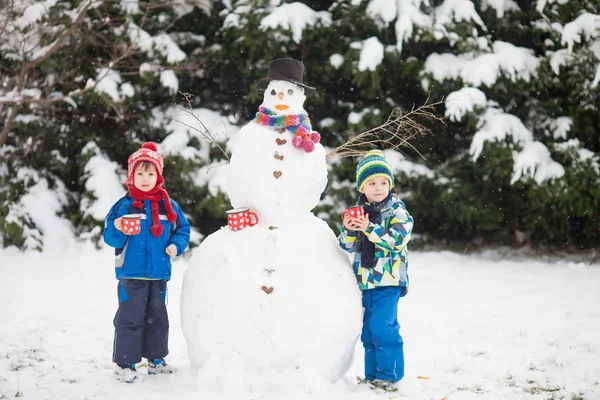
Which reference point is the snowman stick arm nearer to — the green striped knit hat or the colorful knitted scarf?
the colorful knitted scarf

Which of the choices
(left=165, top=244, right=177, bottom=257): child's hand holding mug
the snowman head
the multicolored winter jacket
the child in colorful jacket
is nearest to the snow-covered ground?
the child in colorful jacket

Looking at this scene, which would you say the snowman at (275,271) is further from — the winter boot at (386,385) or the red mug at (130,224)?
the red mug at (130,224)

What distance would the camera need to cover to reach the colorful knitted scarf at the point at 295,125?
11.4 feet

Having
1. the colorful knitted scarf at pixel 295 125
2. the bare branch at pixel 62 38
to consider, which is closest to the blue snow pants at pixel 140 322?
the colorful knitted scarf at pixel 295 125

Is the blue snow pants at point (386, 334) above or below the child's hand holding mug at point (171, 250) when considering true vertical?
Result: below

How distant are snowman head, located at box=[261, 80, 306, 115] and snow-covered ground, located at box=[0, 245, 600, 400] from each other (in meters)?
1.18

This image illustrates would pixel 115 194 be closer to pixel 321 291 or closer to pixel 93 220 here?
pixel 93 220

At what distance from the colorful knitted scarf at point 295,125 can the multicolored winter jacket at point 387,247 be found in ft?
1.88

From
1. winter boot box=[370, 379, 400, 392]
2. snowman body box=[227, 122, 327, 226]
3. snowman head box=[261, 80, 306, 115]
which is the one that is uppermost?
snowman head box=[261, 80, 306, 115]

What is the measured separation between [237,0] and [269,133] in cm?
534

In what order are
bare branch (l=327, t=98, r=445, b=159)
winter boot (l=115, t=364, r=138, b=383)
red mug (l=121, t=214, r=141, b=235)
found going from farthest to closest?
bare branch (l=327, t=98, r=445, b=159) → winter boot (l=115, t=364, r=138, b=383) → red mug (l=121, t=214, r=141, b=235)

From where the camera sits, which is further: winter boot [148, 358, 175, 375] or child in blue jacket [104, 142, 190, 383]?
winter boot [148, 358, 175, 375]

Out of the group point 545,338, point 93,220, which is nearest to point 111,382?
point 545,338

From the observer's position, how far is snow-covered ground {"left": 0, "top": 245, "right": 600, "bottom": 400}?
3.35 meters
